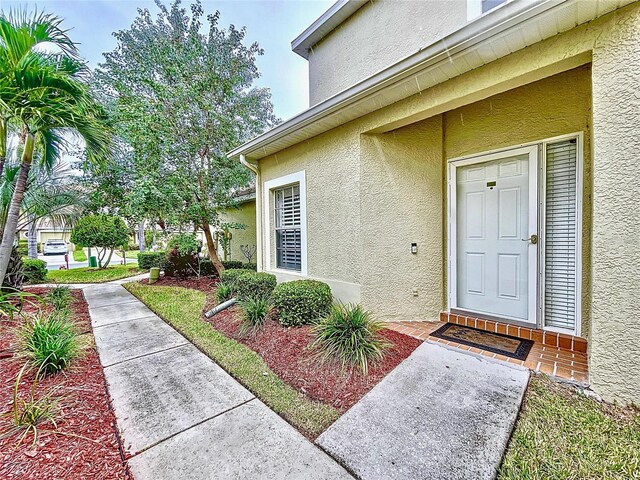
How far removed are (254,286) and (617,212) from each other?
18.0ft

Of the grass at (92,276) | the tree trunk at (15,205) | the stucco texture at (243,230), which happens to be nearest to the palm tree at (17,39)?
the tree trunk at (15,205)

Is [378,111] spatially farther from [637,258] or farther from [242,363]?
[242,363]

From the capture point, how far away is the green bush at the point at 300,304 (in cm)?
461

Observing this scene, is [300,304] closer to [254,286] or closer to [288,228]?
[254,286]

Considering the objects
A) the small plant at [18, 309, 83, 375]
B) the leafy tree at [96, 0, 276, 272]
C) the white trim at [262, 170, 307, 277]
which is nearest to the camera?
the small plant at [18, 309, 83, 375]

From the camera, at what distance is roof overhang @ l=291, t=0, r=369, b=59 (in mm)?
6766

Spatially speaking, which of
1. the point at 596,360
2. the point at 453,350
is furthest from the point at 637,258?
the point at 453,350

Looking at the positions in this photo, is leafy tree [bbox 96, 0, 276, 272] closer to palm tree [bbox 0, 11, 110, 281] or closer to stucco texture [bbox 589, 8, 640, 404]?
palm tree [bbox 0, 11, 110, 281]

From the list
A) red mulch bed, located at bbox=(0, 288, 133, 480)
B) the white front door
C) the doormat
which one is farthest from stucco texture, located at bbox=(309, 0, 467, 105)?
red mulch bed, located at bbox=(0, 288, 133, 480)

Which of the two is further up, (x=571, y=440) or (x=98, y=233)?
(x=98, y=233)

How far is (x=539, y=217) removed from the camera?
4.00 meters

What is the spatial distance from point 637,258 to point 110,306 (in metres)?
9.34

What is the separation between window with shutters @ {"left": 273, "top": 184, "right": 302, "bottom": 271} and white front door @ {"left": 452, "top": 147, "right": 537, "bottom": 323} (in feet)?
11.0

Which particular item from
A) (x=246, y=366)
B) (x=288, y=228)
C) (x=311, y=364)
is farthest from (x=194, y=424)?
(x=288, y=228)
